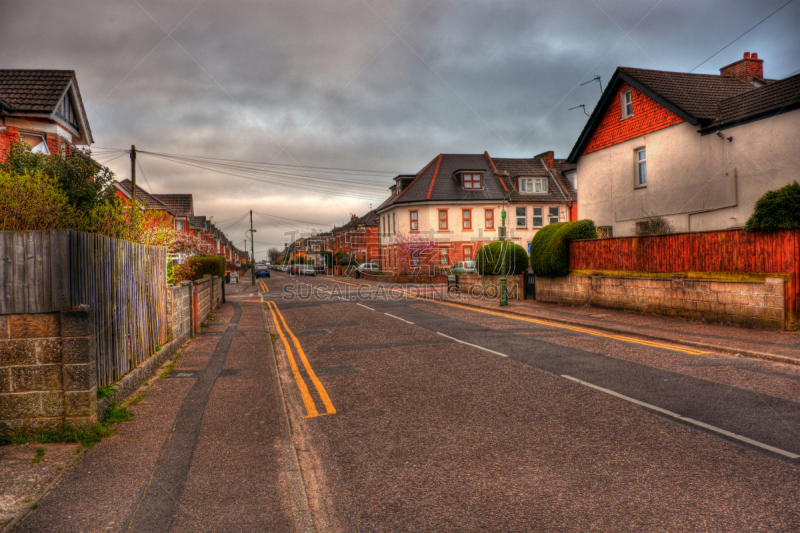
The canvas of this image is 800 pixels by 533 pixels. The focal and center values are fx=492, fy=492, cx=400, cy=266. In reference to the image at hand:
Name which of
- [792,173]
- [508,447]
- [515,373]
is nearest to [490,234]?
[792,173]

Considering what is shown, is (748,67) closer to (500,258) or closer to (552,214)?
(500,258)

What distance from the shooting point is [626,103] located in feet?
77.4

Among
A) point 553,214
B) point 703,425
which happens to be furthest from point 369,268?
point 703,425

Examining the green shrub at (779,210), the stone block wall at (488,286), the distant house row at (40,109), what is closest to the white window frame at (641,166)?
the stone block wall at (488,286)

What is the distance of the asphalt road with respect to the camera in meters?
3.82

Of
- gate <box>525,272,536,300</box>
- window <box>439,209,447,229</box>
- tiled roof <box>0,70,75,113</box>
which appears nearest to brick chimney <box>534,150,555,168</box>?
window <box>439,209,447,229</box>

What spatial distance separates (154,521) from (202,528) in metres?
0.41

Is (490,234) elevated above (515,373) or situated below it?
above

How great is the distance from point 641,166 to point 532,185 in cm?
2769

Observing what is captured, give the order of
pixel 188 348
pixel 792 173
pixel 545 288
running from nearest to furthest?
pixel 188 348 → pixel 792 173 → pixel 545 288

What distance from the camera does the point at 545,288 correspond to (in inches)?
843

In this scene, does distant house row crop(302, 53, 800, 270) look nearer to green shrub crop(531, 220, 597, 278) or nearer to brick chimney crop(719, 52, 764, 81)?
brick chimney crop(719, 52, 764, 81)

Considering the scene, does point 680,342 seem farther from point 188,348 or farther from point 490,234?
point 490,234

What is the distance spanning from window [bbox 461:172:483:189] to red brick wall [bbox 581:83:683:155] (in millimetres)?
24393
